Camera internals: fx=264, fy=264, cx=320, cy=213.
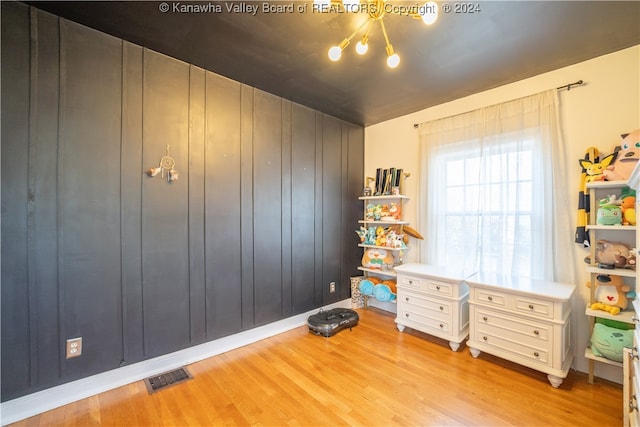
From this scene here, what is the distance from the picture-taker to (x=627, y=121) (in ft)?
6.53

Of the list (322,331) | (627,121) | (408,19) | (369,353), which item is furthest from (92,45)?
(627,121)

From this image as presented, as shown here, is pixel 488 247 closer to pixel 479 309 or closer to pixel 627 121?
pixel 479 309

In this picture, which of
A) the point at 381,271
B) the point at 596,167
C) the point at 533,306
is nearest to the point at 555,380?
the point at 533,306

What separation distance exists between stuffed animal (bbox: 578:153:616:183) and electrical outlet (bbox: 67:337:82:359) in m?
3.86

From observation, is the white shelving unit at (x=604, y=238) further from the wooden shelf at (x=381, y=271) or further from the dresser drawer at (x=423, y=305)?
the wooden shelf at (x=381, y=271)

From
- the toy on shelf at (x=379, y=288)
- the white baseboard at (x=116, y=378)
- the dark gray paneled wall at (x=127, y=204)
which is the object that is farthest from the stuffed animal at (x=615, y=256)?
the white baseboard at (x=116, y=378)

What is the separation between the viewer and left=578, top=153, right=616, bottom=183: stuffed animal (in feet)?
6.44

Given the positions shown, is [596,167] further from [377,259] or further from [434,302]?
[377,259]

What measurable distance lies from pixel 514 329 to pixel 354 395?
55.2 inches

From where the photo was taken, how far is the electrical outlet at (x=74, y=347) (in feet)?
5.78

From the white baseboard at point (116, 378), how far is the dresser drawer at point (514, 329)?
1998 millimetres

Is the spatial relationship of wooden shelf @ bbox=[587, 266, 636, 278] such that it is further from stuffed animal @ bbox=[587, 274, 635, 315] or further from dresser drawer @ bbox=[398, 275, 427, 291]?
dresser drawer @ bbox=[398, 275, 427, 291]

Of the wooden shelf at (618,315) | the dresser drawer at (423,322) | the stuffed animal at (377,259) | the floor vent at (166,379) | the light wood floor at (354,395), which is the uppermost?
the stuffed animal at (377,259)

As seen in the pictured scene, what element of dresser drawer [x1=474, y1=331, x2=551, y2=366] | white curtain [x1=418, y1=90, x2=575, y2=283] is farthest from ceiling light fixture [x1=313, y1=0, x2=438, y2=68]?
dresser drawer [x1=474, y1=331, x2=551, y2=366]
